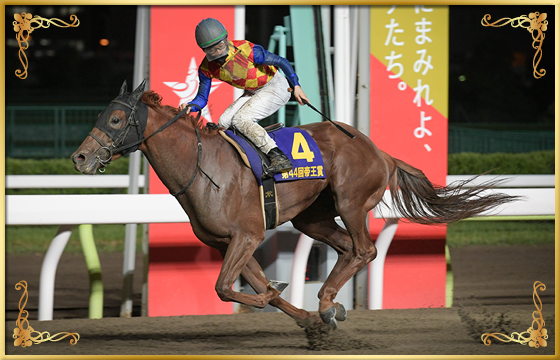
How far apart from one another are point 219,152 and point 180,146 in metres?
0.22

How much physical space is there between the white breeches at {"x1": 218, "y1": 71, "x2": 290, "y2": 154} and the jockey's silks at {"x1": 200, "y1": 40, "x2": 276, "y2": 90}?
74mm

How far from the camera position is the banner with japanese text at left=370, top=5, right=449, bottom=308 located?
4332mm

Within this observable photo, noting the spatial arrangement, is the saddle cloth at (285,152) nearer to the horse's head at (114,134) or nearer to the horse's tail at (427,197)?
the horse's head at (114,134)

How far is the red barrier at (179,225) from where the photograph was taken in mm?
4152

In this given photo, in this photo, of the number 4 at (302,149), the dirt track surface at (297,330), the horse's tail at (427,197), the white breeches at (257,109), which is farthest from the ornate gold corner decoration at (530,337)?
the white breeches at (257,109)

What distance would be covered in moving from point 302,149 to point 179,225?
51.3 inches

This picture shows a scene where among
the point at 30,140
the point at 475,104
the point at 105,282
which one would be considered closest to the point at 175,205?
the point at 105,282

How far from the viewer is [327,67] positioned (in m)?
4.67

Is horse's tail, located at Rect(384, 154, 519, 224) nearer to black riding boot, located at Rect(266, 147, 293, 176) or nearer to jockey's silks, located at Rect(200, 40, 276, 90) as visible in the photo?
black riding boot, located at Rect(266, 147, 293, 176)

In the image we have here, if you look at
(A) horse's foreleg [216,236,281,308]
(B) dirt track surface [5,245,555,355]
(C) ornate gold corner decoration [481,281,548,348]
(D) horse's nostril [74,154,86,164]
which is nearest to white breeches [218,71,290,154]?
(A) horse's foreleg [216,236,281,308]

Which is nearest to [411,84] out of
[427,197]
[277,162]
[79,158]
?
[427,197]

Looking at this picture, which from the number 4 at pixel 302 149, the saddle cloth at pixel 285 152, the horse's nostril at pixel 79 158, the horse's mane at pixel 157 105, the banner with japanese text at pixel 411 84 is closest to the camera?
the horse's nostril at pixel 79 158

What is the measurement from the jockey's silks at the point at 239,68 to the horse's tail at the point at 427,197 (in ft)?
3.40

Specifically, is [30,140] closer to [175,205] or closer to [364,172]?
[175,205]
